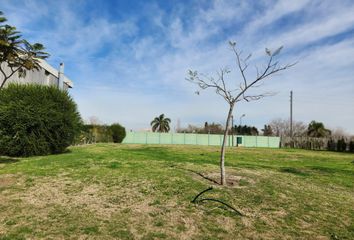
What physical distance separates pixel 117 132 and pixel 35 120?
2596cm

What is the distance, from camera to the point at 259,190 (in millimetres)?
6977

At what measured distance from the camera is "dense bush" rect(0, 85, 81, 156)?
458 inches

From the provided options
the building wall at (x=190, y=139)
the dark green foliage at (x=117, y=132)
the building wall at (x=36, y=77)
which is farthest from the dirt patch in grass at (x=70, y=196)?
the building wall at (x=190, y=139)

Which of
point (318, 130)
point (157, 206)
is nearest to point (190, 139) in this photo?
point (318, 130)

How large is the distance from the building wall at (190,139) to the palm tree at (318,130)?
850cm

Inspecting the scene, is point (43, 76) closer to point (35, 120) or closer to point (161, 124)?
point (35, 120)

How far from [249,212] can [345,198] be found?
3.31 metres

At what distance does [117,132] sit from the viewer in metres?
37.8

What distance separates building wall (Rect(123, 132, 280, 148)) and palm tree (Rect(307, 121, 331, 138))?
8.50 meters

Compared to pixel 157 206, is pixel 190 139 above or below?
above

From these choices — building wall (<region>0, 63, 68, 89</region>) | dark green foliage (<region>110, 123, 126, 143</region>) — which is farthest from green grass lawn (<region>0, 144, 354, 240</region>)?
dark green foliage (<region>110, 123, 126, 143</region>)

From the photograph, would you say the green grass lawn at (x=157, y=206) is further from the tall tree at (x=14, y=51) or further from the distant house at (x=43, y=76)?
the distant house at (x=43, y=76)

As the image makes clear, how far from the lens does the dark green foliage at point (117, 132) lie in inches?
1472

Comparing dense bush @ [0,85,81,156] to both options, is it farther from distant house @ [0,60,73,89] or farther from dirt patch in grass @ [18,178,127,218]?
distant house @ [0,60,73,89]
